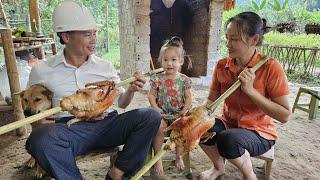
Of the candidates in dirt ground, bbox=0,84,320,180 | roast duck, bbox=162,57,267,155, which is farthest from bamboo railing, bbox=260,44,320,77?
roast duck, bbox=162,57,267,155

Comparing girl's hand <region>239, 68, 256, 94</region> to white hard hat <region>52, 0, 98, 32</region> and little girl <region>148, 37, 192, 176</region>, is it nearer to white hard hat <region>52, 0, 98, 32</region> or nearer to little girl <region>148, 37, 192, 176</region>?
little girl <region>148, 37, 192, 176</region>

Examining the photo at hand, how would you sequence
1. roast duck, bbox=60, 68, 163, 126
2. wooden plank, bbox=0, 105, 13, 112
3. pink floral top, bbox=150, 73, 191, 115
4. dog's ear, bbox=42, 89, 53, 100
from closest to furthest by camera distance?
roast duck, bbox=60, 68, 163, 126, dog's ear, bbox=42, 89, 53, 100, pink floral top, bbox=150, 73, 191, 115, wooden plank, bbox=0, 105, 13, 112

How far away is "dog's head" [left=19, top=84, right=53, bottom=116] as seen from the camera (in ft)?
8.20

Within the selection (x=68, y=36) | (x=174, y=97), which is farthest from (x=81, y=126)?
(x=174, y=97)

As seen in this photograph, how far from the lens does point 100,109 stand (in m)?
2.09

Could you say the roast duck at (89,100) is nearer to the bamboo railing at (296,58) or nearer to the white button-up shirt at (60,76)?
the white button-up shirt at (60,76)

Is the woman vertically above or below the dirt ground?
above

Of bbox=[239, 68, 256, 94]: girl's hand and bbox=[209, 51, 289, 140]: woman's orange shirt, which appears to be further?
bbox=[209, 51, 289, 140]: woman's orange shirt

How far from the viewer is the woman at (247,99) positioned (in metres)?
2.40

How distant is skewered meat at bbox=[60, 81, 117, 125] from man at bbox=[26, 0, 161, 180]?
334mm

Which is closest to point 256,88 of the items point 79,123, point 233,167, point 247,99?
point 247,99

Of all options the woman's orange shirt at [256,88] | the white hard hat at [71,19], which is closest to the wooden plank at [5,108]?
the white hard hat at [71,19]

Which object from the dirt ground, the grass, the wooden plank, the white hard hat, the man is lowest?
the dirt ground

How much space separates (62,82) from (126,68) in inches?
163
